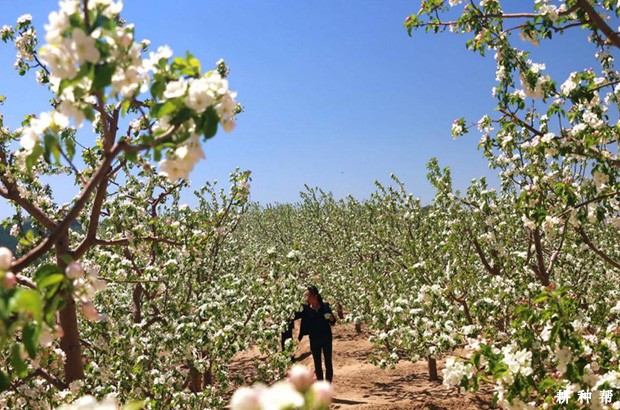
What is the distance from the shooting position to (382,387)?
9.02 meters

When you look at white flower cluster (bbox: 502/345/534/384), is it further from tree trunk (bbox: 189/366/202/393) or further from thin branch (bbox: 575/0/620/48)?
tree trunk (bbox: 189/366/202/393)

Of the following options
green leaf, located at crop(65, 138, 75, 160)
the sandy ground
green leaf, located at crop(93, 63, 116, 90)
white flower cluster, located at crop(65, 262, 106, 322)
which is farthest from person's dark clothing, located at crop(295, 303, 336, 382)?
green leaf, located at crop(93, 63, 116, 90)

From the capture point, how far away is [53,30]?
170 centimetres

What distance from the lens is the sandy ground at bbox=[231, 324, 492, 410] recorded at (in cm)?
757

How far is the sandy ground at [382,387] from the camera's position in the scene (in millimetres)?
7568

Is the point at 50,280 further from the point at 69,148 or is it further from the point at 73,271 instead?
the point at 69,148

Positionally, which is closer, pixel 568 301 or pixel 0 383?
pixel 0 383

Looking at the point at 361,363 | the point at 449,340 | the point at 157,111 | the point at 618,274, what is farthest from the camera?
the point at 361,363

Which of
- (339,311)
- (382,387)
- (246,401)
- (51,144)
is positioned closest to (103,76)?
(51,144)

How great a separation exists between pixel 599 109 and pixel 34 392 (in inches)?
231

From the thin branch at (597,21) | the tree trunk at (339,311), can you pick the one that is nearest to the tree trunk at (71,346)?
the thin branch at (597,21)

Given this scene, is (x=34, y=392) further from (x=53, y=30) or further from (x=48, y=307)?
(x=53, y=30)

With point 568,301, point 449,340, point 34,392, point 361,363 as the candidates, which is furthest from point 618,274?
point 34,392

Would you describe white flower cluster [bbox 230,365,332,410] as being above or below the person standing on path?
above
